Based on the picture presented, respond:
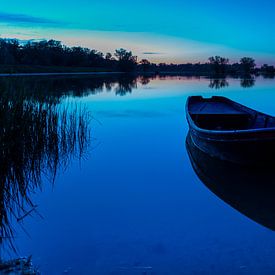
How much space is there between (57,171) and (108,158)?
1.49 meters

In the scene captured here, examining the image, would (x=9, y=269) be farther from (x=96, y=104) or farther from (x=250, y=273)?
(x=96, y=104)

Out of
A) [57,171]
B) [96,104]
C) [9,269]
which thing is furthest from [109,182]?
[96,104]

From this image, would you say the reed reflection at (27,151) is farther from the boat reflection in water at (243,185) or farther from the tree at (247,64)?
the tree at (247,64)

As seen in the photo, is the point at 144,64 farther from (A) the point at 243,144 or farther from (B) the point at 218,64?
(A) the point at 243,144

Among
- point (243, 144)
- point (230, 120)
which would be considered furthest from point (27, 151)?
point (230, 120)

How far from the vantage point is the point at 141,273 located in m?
3.16

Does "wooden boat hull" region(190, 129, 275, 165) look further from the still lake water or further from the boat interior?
the boat interior

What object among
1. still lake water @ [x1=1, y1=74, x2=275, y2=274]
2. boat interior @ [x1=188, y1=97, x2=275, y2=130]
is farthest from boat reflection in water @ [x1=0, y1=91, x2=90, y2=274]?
boat interior @ [x1=188, y1=97, x2=275, y2=130]

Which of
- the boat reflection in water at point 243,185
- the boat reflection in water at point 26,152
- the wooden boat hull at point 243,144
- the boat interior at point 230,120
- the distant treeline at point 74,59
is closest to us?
the boat reflection in water at point 26,152

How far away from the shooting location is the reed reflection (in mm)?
4066

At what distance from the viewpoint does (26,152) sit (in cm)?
601

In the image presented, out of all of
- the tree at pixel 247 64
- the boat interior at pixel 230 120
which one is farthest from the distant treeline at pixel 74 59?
the boat interior at pixel 230 120

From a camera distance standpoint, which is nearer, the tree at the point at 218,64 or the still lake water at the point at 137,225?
the still lake water at the point at 137,225

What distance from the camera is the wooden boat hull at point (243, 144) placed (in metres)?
5.61
